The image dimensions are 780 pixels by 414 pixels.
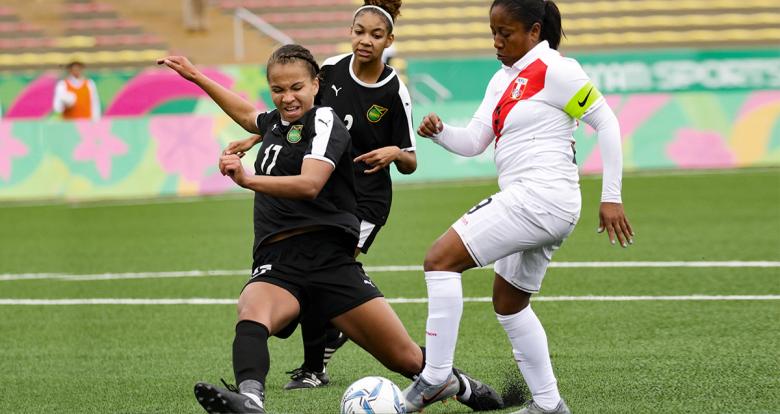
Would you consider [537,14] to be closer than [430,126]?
Yes

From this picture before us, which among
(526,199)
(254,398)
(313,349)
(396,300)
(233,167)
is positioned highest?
(233,167)

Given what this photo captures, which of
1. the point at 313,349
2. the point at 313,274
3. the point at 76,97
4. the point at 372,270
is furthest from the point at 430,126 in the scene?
the point at 76,97

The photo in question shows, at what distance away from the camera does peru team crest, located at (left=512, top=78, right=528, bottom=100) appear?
579 centimetres

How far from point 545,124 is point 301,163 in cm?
118

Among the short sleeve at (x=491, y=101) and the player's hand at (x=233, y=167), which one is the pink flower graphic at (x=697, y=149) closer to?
the short sleeve at (x=491, y=101)

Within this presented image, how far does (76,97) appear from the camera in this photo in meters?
22.5

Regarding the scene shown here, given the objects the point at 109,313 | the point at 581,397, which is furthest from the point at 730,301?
the point at 109,313

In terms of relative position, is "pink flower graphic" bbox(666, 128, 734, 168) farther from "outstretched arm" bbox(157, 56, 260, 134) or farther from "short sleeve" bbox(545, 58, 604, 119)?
"short sleeve" bbox(545, 58, 604, 119)

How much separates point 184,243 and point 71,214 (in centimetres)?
455

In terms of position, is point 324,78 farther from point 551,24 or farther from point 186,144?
point 186,144

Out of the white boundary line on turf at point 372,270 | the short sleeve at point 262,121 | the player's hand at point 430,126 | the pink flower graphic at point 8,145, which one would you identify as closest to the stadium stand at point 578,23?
the pink flower graphic at point 8,145

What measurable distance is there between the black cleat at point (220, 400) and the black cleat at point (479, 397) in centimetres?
138

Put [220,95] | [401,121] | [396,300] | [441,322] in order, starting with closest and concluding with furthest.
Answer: [441,322] → [220,95] → [401,121] → [396,300]

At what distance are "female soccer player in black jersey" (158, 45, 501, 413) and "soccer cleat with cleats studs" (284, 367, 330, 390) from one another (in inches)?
44.4
